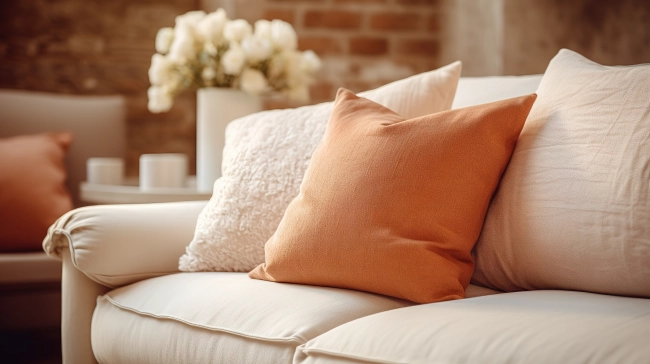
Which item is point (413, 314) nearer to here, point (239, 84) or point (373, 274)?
point (373, 274)

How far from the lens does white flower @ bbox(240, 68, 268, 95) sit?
2.14 meters

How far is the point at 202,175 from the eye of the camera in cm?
222

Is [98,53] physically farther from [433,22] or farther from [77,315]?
[77,315]

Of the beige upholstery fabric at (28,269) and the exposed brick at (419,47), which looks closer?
the beige upholstery fabric at (28,269)

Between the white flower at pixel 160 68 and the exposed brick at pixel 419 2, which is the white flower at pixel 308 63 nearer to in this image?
the white flower at pixel 160 68

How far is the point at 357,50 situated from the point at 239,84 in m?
1.49

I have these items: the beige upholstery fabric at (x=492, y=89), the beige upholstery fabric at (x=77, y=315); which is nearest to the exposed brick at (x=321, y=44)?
the beige upholstery fabric at (x=492, y=89)

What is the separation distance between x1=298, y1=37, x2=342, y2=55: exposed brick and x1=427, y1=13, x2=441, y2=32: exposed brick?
50cm

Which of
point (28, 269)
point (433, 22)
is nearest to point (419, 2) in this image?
point (433, 22)

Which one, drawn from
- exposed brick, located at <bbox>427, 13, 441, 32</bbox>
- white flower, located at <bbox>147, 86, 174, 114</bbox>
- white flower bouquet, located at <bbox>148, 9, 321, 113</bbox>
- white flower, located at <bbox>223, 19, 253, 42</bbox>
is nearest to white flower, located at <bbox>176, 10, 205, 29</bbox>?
white flower bouquet, located at <bbox>148, 9, 321, 113</bbox>

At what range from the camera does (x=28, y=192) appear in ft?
7.64

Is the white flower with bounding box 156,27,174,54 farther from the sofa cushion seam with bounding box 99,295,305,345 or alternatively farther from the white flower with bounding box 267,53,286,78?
the sofa cushion seam with bounding box 99,295,305,345

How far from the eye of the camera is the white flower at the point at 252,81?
214 centimetres

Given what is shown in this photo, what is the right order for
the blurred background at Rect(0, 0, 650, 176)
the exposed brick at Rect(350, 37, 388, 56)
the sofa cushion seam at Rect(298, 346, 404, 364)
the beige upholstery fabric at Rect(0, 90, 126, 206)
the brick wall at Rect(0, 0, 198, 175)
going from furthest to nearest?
the exposed brick at Rect(350, 37, 388, 56)
the brick wall at Rect(0, 0, 198, 175)
the blurred background at Rect(0, 0, 650, 176)
the beige upholstery fabric at Rect(0, 90, 126, 206)
the sofa cushion seam at Rect(298, 346, 404, 364)
